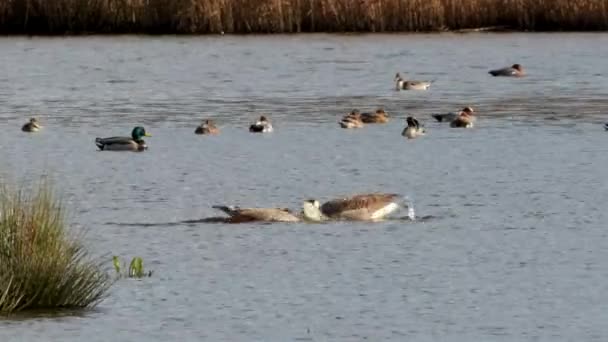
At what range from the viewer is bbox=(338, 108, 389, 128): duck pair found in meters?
24.5

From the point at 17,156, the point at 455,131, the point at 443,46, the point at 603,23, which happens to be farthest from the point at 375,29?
the point at 17,156

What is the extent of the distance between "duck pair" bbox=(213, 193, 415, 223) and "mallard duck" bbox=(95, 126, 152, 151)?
6.25 m

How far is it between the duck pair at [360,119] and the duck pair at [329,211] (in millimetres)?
8637

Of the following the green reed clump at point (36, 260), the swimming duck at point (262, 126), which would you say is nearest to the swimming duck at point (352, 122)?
the swimming duck at point (262, 126)

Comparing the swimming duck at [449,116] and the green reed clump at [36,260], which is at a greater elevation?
the green reed clump at [36,260]

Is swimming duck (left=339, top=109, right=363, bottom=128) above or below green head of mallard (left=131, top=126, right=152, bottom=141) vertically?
below

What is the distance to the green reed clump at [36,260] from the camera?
1095 centimetres

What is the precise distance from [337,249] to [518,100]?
51.0 ft

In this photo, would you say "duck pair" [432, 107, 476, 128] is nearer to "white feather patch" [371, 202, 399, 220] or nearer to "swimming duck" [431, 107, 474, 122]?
"swimming duck" [431, 107, 474, 122]

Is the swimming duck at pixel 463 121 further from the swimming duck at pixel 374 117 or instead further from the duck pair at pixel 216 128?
the duck pair at pixel 216 128

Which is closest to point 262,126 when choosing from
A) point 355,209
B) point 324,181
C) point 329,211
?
point 324,181

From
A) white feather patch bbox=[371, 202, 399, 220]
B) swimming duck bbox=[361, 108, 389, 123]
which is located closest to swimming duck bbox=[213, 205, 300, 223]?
white feather patch bbox=[371, 202, 399, 220]

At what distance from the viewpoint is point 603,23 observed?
38.0m

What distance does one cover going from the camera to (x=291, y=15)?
38.3 metres
